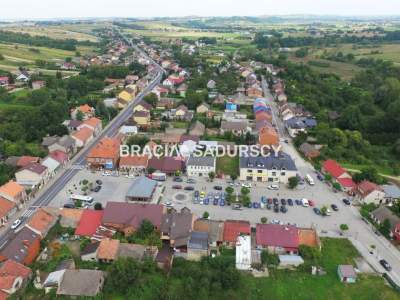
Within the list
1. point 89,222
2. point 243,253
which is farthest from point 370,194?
point 89,222

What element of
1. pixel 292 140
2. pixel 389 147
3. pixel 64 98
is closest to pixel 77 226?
pixel 292 140

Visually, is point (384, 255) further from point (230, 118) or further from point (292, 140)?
point (230, 118)

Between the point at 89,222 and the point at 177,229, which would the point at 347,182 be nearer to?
the point at 177,229

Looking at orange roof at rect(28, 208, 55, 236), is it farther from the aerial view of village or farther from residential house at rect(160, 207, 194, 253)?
residential house at rect(160, 207, 194, 253)

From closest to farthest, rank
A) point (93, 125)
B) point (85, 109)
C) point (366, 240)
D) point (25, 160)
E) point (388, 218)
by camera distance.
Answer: point (366, 240) → point (388, 218) → point (25, 160) → point (93, 125) → point (85, 109)

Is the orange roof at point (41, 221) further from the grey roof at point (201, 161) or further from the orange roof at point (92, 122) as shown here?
the orange roof at point (92, 122)

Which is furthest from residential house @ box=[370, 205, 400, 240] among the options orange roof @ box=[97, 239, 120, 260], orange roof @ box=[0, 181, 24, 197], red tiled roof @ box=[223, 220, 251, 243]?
orange roof @ box=[0, 181, 24, 197]

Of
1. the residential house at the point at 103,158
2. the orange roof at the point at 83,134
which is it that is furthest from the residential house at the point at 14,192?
the orange roof at the point at 83,134
